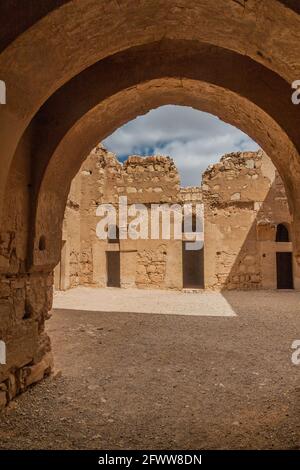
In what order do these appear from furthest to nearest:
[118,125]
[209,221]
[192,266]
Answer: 1. [192,266]
2. [209,221]
3. [118,125]

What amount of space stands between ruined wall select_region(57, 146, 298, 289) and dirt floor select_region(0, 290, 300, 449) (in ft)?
18.1

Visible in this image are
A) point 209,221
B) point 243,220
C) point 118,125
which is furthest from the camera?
point 209,221

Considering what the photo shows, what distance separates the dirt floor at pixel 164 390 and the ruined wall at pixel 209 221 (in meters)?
5.53

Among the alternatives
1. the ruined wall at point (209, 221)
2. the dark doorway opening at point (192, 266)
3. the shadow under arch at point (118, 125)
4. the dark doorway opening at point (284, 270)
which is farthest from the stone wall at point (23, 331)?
the dark doorway opening at point (192, 266)

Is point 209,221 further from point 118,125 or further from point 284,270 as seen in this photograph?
point 118,125

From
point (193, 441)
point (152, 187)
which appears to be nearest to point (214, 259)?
point (152, 187)

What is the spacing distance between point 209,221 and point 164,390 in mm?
9640

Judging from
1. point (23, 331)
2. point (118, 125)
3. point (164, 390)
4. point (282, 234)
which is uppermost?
point (118, 125)

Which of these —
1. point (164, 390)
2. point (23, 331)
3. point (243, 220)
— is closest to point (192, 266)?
point (243, 220)

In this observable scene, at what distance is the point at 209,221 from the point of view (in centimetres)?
1255

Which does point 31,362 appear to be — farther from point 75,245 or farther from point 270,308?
point 75,245
